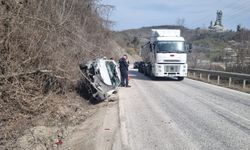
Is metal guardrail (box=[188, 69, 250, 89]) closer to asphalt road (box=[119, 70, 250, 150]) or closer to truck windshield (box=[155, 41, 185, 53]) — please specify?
truck windshield (box=[155, 41, 185, 53])

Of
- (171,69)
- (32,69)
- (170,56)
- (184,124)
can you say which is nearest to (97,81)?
(32,69)

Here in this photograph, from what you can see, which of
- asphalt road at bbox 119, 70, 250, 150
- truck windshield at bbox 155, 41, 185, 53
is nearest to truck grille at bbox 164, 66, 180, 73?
truck windshield at bbox 155, 41, 185, 53

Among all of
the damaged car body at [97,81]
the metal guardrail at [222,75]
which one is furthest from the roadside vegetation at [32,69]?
the metal guardrail at [222,75]

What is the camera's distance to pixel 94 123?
11508 mm

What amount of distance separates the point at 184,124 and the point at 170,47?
17.7 metres

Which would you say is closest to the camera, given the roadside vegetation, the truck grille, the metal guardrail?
the roadside vegetation

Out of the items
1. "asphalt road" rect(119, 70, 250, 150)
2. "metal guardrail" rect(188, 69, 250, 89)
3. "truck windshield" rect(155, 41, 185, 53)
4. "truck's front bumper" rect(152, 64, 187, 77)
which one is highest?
"truck windshield" rect(155, 41, 185, 53)

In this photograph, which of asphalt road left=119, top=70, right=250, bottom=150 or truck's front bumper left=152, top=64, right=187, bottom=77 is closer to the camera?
→ asphalt road left=119, top=70, right=250, bottom=150

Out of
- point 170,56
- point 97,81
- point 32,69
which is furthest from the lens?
point 170,56

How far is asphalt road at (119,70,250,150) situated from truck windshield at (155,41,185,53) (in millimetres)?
11720

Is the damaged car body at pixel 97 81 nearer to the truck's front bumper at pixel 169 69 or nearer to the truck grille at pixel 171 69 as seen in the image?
the truck's front bumper at pixel 169 69

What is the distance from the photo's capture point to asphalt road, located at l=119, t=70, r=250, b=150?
8.55m

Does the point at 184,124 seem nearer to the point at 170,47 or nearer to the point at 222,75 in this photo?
the point at 170,47

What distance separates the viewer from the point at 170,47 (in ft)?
92.4
